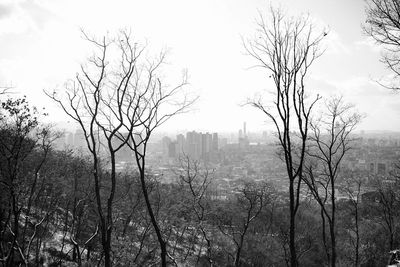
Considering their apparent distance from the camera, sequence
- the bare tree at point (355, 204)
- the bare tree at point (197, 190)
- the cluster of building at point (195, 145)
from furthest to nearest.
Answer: the cluster of building at point (195, 145), the bare tree at point (355, 204), the bare tree at point (197, 190)

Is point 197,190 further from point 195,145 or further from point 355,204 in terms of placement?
point 195,145

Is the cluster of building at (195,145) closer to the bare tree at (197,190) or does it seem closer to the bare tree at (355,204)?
the bare tree at (355,204)

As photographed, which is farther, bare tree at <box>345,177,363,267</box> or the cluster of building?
the cluster of building

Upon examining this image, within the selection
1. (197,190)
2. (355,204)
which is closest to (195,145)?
(197,190)

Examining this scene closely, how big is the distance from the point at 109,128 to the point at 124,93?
4.25 ft

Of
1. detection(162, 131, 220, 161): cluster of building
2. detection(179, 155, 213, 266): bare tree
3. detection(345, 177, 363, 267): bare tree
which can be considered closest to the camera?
detection(179, 155, 213, 266): bare tree

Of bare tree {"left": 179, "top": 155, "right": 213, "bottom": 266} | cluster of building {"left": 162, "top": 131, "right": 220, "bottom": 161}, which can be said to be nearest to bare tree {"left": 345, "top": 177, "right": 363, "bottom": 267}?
bare tree {"left": 179, "top": 155, "right": 213, "bottom": 266}

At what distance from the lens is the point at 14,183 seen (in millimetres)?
8789

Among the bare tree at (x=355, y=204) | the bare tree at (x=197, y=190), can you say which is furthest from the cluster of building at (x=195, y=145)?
the bare tree at (x=197, y=190)

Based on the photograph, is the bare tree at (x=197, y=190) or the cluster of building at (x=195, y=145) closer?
the bare tree at (x=197, y=190)

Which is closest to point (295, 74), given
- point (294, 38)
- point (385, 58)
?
point (294, 38)

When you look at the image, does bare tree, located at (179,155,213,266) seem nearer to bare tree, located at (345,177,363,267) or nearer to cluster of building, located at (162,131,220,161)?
bare tree, located at (345,177,363,267)

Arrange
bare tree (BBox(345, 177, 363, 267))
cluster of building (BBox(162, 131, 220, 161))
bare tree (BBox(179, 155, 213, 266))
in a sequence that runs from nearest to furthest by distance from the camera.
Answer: bare tree (BBox(179, 155, 213, 266)) < bare tree (BBox(345, 177, 363, 267)) < cluster of building (BBox(162, 131, 220, 161))

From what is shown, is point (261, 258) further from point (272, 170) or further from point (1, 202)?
point (272, 170)
